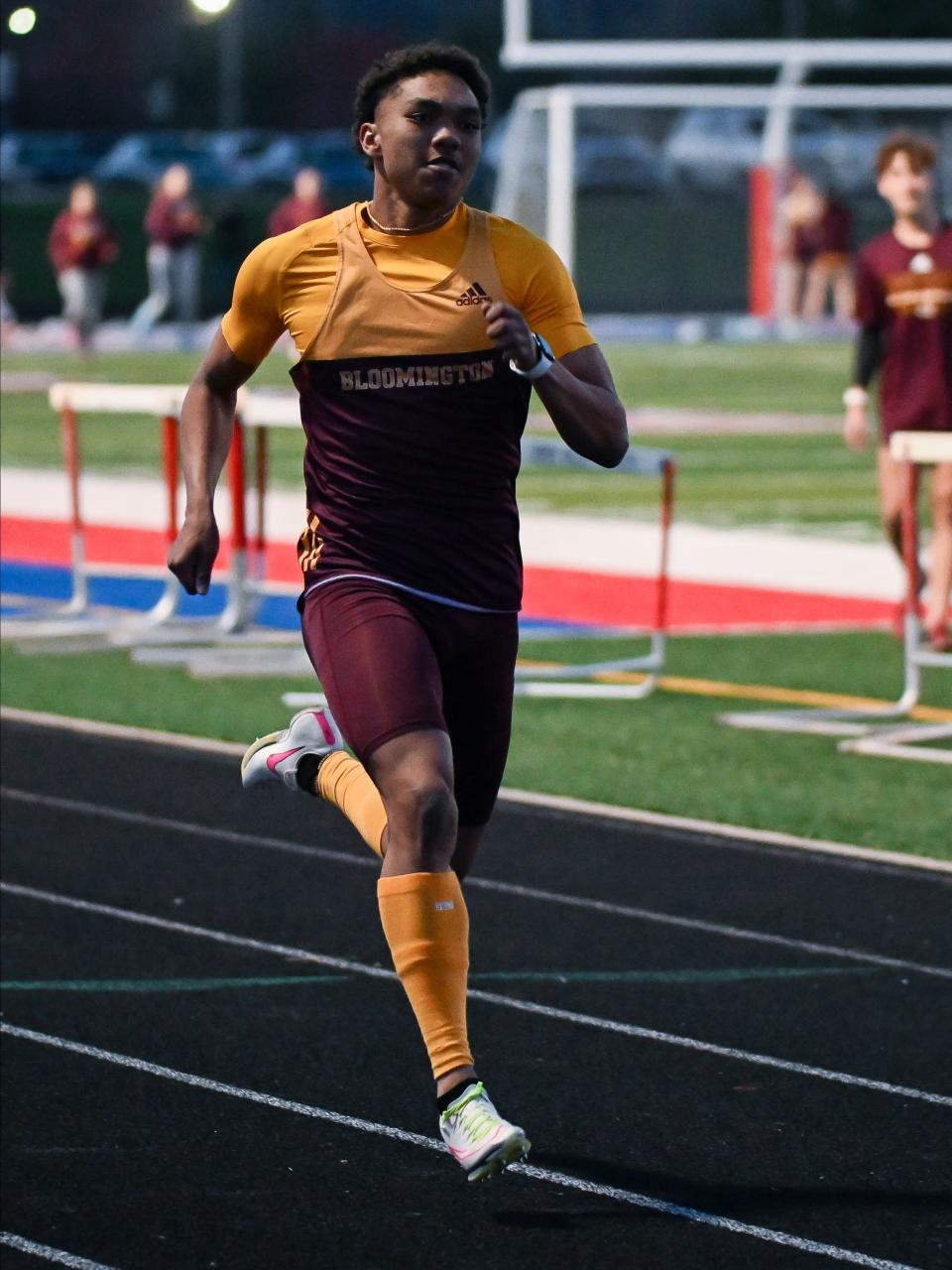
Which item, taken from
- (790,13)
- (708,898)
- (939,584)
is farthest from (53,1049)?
(790,13)

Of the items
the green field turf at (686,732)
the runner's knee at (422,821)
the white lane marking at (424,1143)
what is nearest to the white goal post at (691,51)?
the green field turf at (686,732)

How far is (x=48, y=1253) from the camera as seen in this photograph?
15.5 feet

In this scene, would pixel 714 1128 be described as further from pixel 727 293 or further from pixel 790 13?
pixel 727 293

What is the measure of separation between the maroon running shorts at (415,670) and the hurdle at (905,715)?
463 cm

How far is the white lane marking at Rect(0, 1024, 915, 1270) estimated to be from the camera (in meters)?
4.76

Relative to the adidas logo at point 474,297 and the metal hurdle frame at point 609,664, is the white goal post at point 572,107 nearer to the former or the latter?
the metal hurdle frame at point 609,664

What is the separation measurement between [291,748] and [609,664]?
17.8ft

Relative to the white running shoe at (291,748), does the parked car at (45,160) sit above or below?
above

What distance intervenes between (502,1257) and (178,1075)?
1317mm

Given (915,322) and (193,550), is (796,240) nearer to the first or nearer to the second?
(915,322)

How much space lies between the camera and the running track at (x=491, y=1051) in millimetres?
4879

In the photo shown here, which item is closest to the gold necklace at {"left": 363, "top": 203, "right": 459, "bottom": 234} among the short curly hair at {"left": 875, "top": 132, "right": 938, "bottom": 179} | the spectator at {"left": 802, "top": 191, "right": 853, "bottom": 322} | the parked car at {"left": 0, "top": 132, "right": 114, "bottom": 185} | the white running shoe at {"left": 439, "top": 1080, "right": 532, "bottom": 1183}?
the white running shoe at {"left": 439, "top": 1080, "right": 532, "bottom": 1183}

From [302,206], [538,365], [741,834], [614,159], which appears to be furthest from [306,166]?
[538,365]

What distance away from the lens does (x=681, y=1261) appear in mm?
4695
